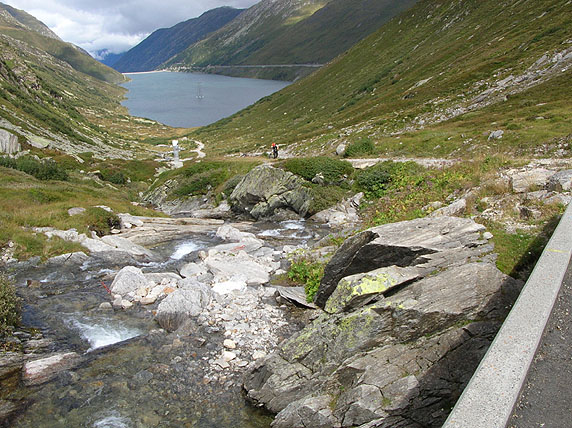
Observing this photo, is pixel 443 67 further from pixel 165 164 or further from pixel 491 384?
pixel 491 384

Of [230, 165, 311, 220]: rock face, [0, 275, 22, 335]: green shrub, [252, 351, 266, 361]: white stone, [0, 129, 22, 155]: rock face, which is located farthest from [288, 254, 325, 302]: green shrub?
[0, 129, 22, 155]: rock face

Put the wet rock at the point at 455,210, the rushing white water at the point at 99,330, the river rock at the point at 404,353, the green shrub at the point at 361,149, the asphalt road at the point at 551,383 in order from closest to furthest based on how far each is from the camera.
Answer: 1. the asphalt road at the point at 551,383
2. the river rock at the point at 404,353
3. the wet rock at the point at 455,210
4. the rushing white water at the point at 99,330
5. the green shrub at the point at 361,149

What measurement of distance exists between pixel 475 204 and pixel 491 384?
993cm

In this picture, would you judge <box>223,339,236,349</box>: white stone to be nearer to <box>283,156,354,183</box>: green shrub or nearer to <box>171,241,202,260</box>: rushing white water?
<box>171,241,202,260</box>: rushing white water

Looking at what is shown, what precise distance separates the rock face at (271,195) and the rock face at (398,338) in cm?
1994

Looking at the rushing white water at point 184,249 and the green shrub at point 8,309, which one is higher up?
the green shrub at point 8,309

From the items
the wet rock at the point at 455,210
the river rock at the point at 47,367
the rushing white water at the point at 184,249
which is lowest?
the rushing white water at the point at 184,249

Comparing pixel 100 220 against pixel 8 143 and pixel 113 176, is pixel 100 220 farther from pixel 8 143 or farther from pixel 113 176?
pixel 8 143

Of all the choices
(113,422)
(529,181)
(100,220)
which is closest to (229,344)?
(113,422)

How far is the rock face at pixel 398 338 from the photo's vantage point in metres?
6.76

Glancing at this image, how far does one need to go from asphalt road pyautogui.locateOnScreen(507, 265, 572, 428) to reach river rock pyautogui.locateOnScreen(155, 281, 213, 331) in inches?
446

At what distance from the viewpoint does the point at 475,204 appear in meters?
12.7

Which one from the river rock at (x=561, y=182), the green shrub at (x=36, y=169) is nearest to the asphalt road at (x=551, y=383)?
the river rock at (x=561, y=182)

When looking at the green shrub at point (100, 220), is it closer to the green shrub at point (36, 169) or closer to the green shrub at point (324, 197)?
the green shrub at point (324, 197)
